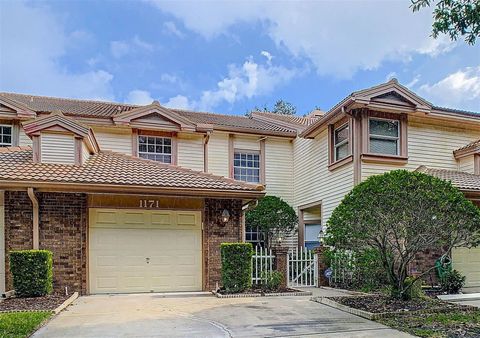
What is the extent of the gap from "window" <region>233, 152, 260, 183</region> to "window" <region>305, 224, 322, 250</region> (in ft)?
9.28

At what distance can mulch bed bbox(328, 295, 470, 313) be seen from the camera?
8.20 metres

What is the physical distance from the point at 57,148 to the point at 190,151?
5.85 m

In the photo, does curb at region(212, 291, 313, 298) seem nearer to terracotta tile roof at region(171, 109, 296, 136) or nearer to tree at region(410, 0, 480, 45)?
tree at region(410, 0, 480, 45)

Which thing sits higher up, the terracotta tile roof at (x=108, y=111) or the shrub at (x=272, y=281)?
the terracotta tile roof at (x=108, y=111)

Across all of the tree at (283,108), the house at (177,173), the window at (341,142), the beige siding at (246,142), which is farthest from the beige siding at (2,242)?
the tree at (283,108)

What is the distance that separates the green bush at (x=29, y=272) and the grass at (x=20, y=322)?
1.70m

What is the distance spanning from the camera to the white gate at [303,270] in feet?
43.6

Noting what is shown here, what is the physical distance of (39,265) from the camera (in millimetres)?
9523

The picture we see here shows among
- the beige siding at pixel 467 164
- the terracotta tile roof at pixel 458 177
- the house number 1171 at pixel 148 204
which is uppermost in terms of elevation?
the beige siding at pixel 467 164

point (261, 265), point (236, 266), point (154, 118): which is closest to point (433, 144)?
point (261, 265)

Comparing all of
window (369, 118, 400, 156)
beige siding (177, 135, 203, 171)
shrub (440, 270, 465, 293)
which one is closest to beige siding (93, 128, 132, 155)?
beige siding (177, 135, 203, 171)

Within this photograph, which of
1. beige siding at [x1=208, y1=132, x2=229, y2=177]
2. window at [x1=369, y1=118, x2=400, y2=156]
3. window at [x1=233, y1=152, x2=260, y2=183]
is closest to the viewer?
window at [x1=369, y1=118, x2=400, y2=156]

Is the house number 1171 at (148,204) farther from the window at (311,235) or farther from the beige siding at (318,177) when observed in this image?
the window at (311,235)

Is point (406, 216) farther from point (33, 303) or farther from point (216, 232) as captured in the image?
point (33, 303)
